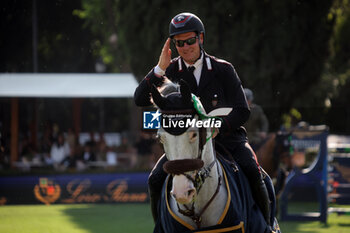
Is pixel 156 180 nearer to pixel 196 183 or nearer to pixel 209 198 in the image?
pixel 209 198

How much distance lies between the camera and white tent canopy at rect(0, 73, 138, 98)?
19.9 m

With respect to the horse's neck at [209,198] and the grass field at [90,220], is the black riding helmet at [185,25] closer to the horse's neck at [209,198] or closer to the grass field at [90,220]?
the horse's neck at [209,198]

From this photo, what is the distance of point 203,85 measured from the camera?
4793 millimetres

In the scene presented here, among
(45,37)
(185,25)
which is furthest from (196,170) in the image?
(45,37)

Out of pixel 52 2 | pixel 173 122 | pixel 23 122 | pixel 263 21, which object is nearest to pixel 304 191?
pixel 263 21

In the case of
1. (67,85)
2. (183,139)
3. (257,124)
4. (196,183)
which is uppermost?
(183,139)

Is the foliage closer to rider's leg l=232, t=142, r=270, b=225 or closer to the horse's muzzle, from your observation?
rider's leg l=232, t=142, r=270, b=225

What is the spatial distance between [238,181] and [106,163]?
50.7ft

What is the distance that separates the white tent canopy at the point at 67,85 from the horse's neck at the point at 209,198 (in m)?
15.1

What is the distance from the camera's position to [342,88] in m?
41.2

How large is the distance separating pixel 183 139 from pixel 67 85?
17.1 metres

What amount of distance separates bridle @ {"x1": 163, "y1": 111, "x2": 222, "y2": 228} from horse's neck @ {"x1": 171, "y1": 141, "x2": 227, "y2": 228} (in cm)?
2

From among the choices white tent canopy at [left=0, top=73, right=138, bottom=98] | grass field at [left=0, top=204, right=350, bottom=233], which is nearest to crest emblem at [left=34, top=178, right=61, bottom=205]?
grass field at [left=0, top=204, right=350, bottom=233]

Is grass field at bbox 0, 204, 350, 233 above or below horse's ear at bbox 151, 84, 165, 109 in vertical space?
below
